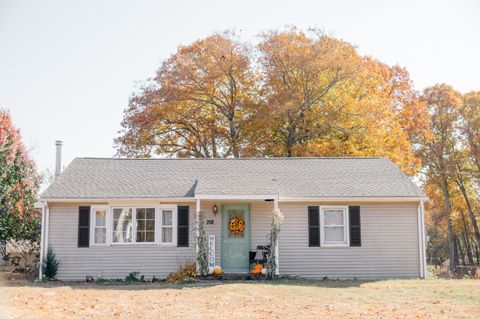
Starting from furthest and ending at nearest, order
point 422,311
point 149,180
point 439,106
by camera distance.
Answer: point 439,106 < point 149,180 < point 422,311

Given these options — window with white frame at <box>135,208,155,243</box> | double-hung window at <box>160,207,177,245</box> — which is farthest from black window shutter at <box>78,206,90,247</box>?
double-hung window at <box>160,207,177,245</box>

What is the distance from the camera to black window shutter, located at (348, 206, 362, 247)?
17.3 m

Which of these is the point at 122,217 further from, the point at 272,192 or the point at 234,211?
the point at 272,192

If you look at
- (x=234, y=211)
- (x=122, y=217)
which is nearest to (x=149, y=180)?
(x=122, y=217)

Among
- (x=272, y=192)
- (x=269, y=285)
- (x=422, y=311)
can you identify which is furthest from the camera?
(x=272, y=192)

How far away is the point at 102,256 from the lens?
1708cm

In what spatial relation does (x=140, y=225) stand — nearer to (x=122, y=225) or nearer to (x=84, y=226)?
(x=122, y=225)

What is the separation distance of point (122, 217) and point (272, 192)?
15.4 ft

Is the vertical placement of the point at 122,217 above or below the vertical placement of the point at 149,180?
below

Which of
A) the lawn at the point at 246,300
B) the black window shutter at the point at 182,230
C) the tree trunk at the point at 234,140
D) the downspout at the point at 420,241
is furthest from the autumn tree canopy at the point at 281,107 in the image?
the lawn at the point at 246,300

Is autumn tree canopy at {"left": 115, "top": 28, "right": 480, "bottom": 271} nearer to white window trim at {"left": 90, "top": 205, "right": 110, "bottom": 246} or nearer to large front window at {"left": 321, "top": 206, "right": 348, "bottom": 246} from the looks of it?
large front window at {"left": 321, "top": 206, "right": 348, "bottom": 246}

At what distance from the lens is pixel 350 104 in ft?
93.9

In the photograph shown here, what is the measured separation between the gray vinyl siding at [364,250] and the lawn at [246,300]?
1.58 meters

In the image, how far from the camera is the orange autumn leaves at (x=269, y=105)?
95.2 ft
